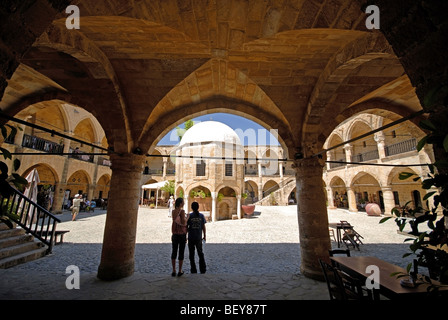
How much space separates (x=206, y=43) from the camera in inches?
149

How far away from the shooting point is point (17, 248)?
6082 millimetres

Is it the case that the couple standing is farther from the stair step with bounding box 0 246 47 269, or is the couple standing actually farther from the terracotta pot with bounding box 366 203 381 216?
the terracotta pot with bounding box 366 203 381 216

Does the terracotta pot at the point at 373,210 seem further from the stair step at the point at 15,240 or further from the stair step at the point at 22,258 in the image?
the stair step at the point at 15,240

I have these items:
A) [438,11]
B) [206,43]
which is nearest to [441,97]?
[438,11]

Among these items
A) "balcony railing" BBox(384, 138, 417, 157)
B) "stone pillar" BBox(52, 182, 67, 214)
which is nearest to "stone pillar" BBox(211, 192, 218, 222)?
"stone pillar" BBox(52, 182, 67, 214)

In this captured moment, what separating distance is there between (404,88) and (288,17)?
4776 mm

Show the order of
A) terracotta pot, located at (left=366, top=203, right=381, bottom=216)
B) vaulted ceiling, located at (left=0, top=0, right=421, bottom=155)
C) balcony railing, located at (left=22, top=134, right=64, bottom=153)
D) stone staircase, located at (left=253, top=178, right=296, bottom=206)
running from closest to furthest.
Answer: vaulted ceiling, located at (left=0, top=0, right=421, bottom=155) < balcony railing, located at (left=22, top=134, right=64, bottom=153) < terracotta pot, located at (left=366, top=203, right=381, bottom=216) < stone staircase, located at (left=253, top=178, right=296, bottom=206)

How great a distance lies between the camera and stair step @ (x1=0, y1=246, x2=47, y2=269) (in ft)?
17.8

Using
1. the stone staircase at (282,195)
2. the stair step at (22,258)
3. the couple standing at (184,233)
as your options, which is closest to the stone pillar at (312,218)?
the couple standing at (184,233)

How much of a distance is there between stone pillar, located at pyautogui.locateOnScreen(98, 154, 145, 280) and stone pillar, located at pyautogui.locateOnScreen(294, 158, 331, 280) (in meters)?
4.14

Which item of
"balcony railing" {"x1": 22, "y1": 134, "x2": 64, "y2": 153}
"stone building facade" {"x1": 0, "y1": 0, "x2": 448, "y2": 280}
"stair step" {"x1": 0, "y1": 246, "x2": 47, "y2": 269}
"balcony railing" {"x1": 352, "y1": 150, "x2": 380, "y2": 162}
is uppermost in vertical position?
"balcony railing" {"x1": 352, "y1": 150, "x2": 380, "y2": 162}

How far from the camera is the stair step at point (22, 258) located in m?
5.42

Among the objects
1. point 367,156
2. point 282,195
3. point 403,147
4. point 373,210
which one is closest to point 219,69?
point 373,210

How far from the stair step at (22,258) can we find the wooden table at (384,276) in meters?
7.91
